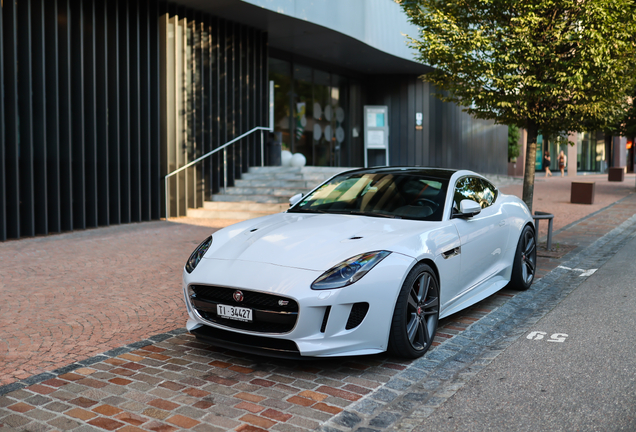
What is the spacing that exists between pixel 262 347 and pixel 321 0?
13134 millimetres

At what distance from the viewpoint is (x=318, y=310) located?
401 cm

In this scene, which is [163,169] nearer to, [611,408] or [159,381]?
[159,381]

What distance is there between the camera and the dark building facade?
10.9 meters

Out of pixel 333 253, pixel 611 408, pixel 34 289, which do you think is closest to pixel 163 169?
pixel 34 289

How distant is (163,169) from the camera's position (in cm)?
1432

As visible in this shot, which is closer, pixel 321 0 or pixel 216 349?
pixel 216 349

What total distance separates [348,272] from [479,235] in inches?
78.3

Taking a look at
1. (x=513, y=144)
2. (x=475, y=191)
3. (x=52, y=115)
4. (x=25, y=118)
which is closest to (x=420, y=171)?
(x=475, y=191)

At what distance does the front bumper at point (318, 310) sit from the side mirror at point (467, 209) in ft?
3.54

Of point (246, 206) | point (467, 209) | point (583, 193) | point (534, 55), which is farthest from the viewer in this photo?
point (583, 193)

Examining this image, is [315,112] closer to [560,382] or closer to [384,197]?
[384,197]

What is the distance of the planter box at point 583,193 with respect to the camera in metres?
17.7

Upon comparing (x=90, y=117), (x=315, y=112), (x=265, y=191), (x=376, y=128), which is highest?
(x=315, y=112)

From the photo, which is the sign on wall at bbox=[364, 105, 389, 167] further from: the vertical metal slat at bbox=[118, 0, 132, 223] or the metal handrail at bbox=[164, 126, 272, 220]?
the vertical metal slat at bbox=[118, 0, 132, 223]
